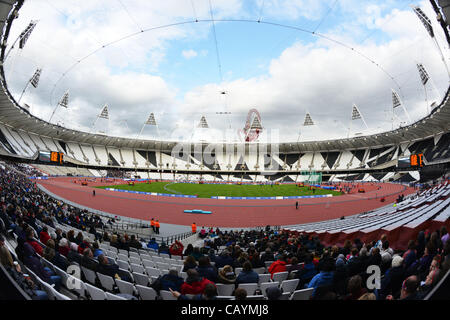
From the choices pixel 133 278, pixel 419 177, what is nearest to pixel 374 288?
pixel 133 278

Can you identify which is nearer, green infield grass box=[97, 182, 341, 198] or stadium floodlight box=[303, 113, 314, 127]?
green infield grass box=[97, 182, 341, 198]

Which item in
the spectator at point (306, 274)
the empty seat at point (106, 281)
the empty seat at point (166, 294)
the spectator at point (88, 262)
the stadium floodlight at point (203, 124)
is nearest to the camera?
the empty seat at point (166, 294)

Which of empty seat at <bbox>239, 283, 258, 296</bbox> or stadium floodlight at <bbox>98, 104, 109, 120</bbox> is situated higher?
stadium floodlight at <bbox>98, 104, 109, 120</bbox>

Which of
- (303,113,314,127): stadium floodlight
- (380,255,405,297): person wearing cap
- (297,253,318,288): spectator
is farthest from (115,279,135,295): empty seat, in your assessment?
(303,113,314,127): stadium floodlight

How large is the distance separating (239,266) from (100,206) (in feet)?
81.6

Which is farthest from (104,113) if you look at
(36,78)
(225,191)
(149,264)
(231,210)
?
(149,264)

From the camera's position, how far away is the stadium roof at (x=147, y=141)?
111 ft

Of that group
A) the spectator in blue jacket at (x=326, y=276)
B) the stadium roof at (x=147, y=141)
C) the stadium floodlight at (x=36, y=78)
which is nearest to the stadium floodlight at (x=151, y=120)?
the stadium roof at (x=147, y=141)

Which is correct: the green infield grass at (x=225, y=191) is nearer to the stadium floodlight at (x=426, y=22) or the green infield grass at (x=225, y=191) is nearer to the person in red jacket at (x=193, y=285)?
the stadium floodlight at (x=426, y=22)

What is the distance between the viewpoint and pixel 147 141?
80.0 m

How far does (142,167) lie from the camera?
259 ft

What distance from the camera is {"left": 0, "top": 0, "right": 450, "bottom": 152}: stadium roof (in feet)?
111

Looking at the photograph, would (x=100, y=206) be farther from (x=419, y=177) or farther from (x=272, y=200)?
(x=419, y=177)

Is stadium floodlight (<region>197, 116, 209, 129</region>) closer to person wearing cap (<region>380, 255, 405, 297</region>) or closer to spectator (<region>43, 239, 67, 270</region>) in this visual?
spectator (<region>43, 239, 67, 270</region>)
